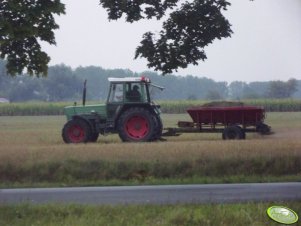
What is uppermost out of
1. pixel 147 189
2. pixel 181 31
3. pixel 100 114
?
pixel 181 31

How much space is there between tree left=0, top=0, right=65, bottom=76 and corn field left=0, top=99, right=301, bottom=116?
21.8 m

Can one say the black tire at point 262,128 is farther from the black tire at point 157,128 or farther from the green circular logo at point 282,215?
the green circular logo at point 282,215

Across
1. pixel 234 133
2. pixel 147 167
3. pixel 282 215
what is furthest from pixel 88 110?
pixel 282 215

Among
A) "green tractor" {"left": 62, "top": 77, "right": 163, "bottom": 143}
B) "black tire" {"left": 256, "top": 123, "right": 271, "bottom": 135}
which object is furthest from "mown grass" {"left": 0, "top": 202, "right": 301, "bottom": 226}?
"black tire" {"left": 256, "top": 123, "right": 271, "bottom": 135}

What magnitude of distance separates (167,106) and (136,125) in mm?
22249

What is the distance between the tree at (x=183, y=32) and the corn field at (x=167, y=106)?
60.7 feet

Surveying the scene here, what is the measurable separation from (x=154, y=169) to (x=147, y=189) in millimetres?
3013

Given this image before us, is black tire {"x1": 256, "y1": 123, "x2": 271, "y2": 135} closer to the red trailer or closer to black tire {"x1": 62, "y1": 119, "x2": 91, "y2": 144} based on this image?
the red trailer

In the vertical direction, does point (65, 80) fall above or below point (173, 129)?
above

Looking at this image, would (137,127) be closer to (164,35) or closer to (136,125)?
(136,125)

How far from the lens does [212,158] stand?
1878cm

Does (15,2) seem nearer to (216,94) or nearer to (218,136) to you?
(218,136)

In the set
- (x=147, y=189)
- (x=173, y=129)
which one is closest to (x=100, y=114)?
(x=173, y=129)

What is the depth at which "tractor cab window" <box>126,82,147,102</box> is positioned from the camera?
2575 cm
